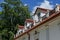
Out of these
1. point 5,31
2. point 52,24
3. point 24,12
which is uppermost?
point 52,24

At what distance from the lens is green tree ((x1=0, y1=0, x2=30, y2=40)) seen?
1571 inches

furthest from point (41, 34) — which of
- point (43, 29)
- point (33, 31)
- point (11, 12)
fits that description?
point (11, 12)

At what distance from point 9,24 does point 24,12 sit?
4184 millimetres

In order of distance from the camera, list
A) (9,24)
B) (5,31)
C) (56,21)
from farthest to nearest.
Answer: (9,24) → (5,31) → (56,21)

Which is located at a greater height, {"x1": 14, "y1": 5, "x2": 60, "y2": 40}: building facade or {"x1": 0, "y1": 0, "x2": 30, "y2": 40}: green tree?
{"x1": 14, "y1": 5, "x2": 60, "y2": 40}: building facade

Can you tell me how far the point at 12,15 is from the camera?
1603 inches

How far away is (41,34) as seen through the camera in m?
20.9

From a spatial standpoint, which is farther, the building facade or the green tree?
the green tree

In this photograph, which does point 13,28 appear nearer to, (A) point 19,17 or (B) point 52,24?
(A) point 19,17

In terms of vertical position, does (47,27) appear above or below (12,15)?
above

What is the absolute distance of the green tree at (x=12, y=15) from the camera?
3991 centimetres

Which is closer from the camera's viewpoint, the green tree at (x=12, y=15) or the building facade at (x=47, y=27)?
the building facade at (x=47, y=27)

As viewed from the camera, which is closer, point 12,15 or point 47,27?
point 47,27

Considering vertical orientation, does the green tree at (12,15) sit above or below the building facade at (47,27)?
below
